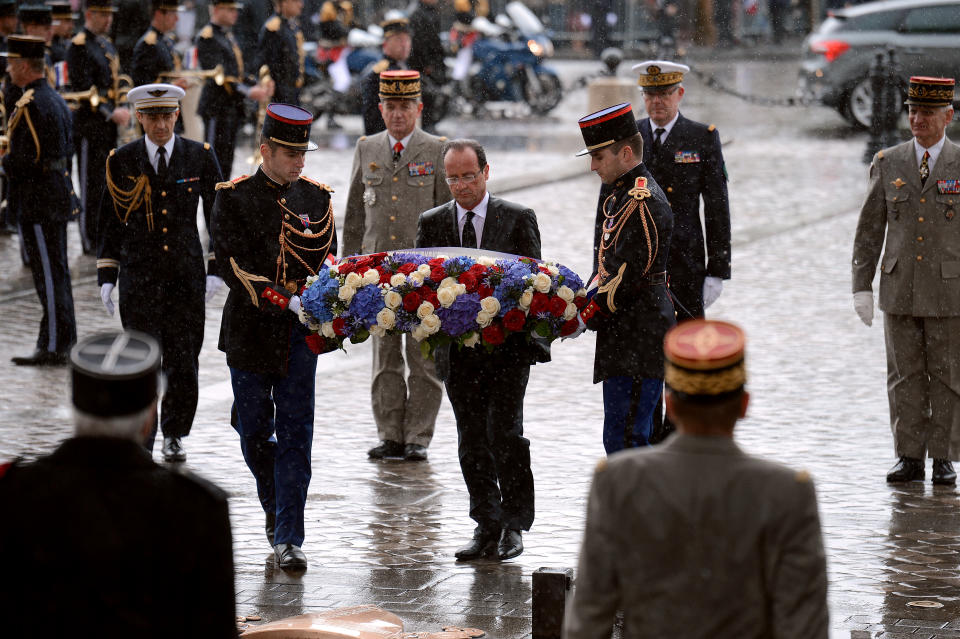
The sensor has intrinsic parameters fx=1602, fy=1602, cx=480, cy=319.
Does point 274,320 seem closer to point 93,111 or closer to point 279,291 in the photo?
point 279,291

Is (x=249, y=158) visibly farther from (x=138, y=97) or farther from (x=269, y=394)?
(x=269, y=394)

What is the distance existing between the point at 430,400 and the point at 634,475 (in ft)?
17.1

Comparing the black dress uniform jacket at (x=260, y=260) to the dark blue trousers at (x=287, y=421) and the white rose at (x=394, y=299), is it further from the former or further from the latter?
the white rose at (x=394, y=299)

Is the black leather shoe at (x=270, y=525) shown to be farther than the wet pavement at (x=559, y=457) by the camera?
Yes

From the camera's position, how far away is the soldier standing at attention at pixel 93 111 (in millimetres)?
14258

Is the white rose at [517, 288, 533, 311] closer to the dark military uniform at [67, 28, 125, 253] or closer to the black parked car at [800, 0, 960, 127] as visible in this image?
the dark military uniform at [67, 28, 125, 253]

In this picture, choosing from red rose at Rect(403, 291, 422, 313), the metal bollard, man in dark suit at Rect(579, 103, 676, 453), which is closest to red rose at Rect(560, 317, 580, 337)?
man in dark suit at Rect(579, 103, 676, 453)

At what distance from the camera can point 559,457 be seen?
8.57 m

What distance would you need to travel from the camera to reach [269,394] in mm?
7023

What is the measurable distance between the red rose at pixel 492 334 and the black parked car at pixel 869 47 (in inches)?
636

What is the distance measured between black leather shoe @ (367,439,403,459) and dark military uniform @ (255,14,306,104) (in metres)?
9.15

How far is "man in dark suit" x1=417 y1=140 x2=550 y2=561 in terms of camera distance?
679 centimetres

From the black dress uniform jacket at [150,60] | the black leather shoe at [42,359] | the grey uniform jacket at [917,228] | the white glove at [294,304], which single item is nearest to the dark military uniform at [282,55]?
the black dress uniform jacket at [150,60]

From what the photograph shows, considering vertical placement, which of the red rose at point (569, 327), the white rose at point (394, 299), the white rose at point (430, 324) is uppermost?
the white rose at point (394, 299)
